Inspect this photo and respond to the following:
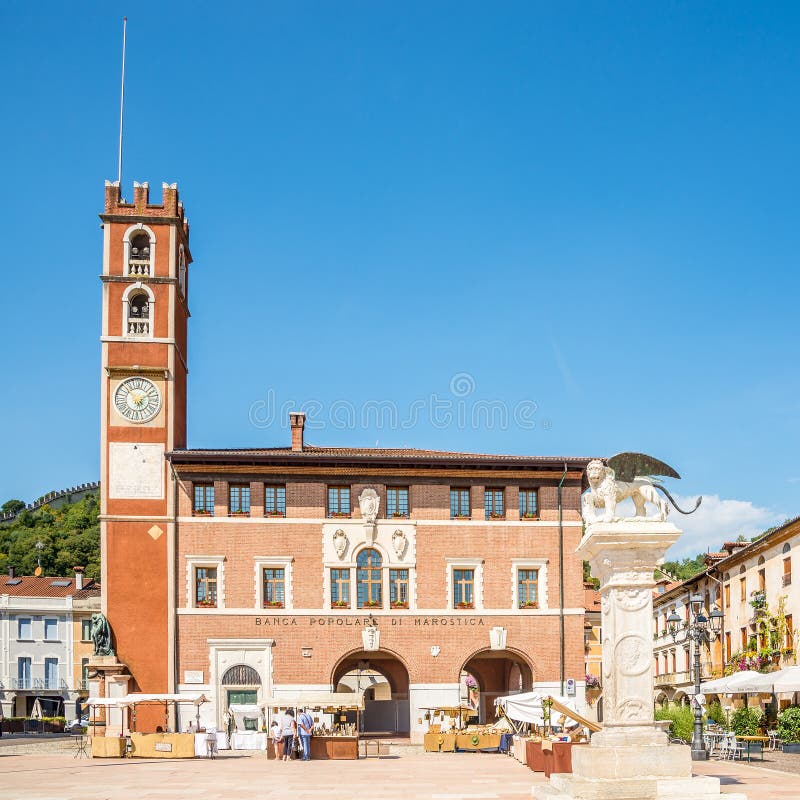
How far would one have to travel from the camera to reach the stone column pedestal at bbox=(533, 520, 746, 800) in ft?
53.4

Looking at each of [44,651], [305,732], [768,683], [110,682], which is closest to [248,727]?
[110,682]

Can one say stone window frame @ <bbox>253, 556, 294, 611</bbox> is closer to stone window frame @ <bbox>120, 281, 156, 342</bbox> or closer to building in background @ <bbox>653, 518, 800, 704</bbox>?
stone window frame @ <bbox>120, 281, 156, 342</bbox>

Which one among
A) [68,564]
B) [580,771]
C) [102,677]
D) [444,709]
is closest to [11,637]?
[68,564]

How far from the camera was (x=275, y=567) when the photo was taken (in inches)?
1815

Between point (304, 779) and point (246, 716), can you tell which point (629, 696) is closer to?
point (304, 779)

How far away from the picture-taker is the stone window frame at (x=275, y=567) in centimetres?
4575

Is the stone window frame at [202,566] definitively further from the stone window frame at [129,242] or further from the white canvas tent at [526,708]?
the white canvas tent at [526,708]

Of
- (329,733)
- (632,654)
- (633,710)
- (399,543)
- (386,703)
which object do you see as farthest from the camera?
(386,703)

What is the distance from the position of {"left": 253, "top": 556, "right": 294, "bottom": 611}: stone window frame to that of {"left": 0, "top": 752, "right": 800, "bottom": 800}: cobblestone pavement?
1047cm

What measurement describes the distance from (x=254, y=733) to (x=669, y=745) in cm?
2813

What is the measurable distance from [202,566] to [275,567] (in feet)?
9.41

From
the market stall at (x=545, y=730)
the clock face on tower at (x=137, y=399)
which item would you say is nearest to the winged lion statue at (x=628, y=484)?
the market stall at (x=545, y=730)

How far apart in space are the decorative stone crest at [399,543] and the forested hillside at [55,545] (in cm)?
5993

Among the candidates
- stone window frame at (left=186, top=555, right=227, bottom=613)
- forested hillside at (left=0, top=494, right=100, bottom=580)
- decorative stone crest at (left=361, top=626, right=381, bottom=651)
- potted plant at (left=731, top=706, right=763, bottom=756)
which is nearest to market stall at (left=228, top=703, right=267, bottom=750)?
stone window frame at (left=186, top=555, right=227, bottom=613)
